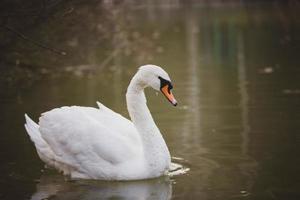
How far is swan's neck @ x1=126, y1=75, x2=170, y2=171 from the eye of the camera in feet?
31.1

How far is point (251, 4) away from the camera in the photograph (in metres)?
65.4

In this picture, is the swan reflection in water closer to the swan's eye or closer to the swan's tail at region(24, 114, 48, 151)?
the swan's tail at region(24, 114, 48, 151)

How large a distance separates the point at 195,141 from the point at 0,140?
9.93ft

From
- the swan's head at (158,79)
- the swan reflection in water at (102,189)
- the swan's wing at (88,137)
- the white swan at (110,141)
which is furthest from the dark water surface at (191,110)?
the swan's head at (158,79)

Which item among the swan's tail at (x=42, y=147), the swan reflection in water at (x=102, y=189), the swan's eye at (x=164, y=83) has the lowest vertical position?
the swan reflection in water at (x=102, y=189)

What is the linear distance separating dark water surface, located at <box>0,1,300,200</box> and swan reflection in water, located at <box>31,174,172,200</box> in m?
0.01

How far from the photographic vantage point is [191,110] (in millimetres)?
14844

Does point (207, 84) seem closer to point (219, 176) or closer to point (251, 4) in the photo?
point (219, 176)

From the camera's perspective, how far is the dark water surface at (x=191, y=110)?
9219mm

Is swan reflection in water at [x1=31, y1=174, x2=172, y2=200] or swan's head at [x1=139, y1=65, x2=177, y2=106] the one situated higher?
swan's head at [x1=139, y1=65, x2=177, y2=106]

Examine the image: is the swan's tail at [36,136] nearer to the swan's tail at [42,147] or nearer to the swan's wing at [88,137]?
the swan's tail at [42,147]

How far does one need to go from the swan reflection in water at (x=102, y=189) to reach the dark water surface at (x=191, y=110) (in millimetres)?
12

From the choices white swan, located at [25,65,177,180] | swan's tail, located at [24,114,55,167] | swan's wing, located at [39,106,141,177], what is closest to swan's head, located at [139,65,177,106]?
white swan, located at [25,65,177,180]

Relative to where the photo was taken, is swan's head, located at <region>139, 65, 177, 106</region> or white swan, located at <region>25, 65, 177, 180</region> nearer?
white swan, located at <region>25, 65, 177, 180</region>
